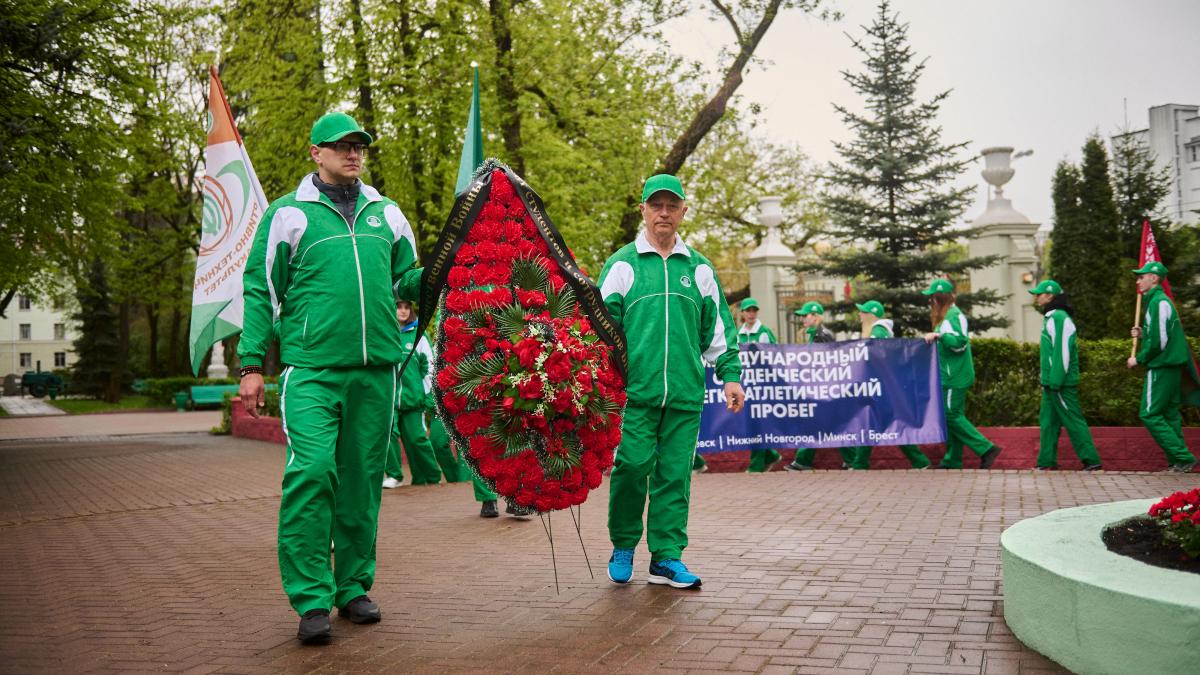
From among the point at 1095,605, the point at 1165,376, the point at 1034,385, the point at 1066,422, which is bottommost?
the point at 1095,605

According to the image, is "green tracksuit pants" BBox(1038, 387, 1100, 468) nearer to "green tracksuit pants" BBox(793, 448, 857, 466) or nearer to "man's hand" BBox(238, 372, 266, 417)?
"green tracksuit pants" BBox(793, 448, 857, 466)

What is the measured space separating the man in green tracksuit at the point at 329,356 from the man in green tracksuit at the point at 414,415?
5332mm

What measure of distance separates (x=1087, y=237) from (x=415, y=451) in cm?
1865

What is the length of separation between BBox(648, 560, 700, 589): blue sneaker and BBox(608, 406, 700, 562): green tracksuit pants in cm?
4

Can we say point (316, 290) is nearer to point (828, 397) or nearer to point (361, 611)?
point (361, 611)

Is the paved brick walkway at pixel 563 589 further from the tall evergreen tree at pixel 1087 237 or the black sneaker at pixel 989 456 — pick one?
the tall evergreen tree at pixel 1087 237

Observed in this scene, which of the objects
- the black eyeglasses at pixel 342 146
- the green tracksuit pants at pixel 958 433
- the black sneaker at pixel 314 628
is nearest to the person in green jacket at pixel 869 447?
the green tracksuit pants at pixel 958 433

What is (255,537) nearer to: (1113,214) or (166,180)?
(1113,214)

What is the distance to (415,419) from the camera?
1109cm

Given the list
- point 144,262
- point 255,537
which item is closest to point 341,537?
point 255,537

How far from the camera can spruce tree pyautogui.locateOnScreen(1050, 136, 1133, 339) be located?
2384 centimetres

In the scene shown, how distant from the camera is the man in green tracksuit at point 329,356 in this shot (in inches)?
191

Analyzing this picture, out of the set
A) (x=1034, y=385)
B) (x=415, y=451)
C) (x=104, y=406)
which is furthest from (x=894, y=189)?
(x=104, y=406)

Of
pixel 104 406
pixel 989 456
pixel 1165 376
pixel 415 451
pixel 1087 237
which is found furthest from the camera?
pixel 104 406
